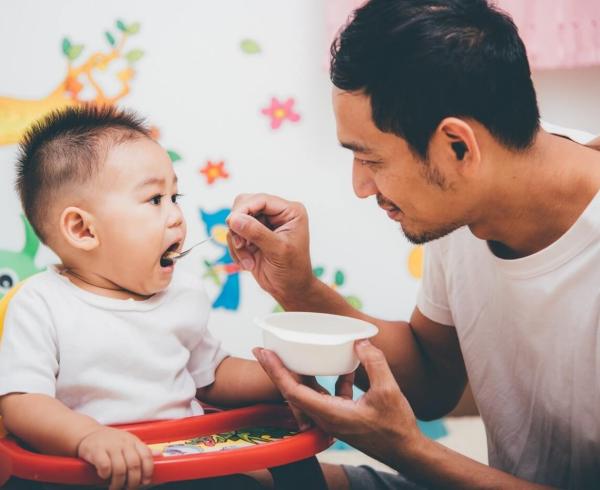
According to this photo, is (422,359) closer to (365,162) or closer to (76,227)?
(365,162)

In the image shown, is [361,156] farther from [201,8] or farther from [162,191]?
[201,8]

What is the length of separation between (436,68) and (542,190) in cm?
26

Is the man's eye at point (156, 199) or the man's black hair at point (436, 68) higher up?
the man's black hair at point (436, 68)

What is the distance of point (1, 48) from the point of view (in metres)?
1.74

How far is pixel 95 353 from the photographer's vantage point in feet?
3.26

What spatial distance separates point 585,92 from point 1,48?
1.56 metres

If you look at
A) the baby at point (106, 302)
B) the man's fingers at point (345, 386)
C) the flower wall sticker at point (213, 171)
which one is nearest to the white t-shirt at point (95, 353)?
the baby at point (106, 302)

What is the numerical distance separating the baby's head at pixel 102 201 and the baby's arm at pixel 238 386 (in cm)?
19

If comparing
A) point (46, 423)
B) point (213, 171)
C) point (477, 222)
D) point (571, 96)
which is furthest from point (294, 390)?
point (571, 96)

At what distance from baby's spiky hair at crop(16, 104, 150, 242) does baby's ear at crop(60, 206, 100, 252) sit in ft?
0.13

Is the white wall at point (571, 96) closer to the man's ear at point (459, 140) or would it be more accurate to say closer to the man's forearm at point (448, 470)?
the man's ear at point (459, 140)

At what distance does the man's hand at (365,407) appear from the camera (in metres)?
0.94

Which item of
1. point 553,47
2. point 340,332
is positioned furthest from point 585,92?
point 340,332

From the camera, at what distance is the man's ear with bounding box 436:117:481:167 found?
1.04 metres
